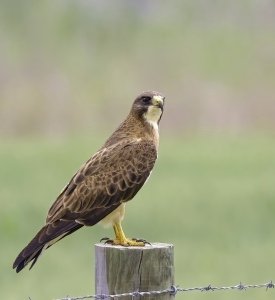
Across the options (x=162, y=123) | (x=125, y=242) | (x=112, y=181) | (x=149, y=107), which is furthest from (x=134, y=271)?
(x=162, y=123)

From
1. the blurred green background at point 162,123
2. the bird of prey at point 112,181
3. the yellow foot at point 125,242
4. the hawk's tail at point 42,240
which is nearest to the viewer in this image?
the hawk's tail at point 42,240

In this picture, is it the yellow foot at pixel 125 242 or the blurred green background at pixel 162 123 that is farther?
the blurred green background at pixel 162 123

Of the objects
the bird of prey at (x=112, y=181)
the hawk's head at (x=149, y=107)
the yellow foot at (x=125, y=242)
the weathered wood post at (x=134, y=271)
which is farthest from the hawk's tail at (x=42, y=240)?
the hawk's head at (x=149, y=107)

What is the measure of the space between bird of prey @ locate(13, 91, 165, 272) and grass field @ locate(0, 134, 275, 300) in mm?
6920

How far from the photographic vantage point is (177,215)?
20922 millimetres

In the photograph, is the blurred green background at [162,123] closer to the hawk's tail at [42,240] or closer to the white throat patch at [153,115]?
the white throat patch at [153,115]

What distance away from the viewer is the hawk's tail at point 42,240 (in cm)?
632

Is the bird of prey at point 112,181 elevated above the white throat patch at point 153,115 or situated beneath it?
situated beneath

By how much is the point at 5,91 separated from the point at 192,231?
19.5 metres

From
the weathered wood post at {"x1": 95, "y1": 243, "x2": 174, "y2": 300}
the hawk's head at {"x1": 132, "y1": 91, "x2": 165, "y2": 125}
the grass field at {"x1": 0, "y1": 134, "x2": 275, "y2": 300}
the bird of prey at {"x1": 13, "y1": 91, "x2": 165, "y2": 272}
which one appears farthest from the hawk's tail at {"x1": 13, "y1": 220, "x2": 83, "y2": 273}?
the grass field at {"x1": 0, "y1": 134, "x2": 275, "y2": 300}

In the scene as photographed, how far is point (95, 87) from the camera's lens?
42688 millimetres

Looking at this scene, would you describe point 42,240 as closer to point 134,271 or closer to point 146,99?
point 134,271

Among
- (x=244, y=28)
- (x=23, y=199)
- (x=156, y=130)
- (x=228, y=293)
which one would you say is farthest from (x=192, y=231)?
(x=244, y=28)

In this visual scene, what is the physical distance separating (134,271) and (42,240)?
0.88m
